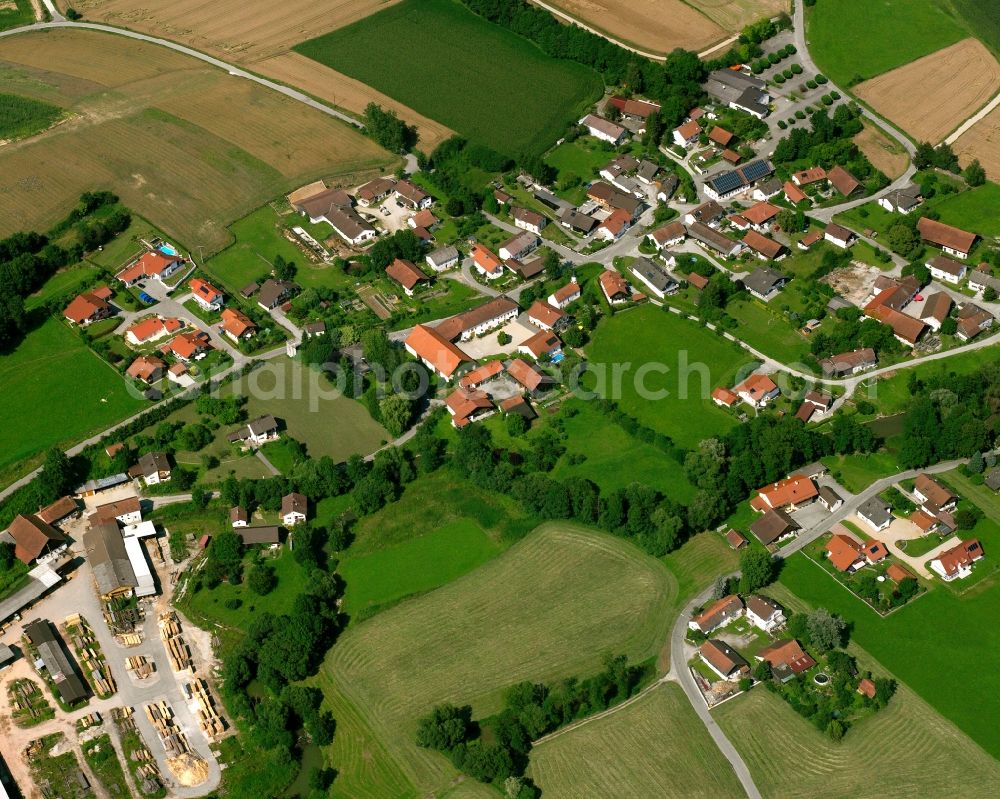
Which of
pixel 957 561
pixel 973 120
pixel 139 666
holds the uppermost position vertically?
pixel 973 120

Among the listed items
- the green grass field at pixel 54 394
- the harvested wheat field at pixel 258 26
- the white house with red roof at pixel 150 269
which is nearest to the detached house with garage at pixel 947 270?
the harvested wheat field at pixel 258 26

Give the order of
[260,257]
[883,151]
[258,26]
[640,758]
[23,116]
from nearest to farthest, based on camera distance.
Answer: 1. [640,758]
2. [260,257]
3. [883,151]
4. [23,116]
5. [258,26]

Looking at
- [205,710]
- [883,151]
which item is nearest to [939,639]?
[205,710]

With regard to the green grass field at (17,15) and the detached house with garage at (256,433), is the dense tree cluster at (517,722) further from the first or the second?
the green grass field at (17,15)

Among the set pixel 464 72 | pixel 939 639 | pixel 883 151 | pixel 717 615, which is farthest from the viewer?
pixel 464 72

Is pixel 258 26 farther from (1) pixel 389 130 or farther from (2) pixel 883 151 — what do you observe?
(2) pixel 883 151

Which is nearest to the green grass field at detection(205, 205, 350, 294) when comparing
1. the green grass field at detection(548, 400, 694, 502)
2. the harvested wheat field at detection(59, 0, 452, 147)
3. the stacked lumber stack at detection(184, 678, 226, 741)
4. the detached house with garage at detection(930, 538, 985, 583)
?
the harvested wheat field at detection(59, 0, 452, 147)
